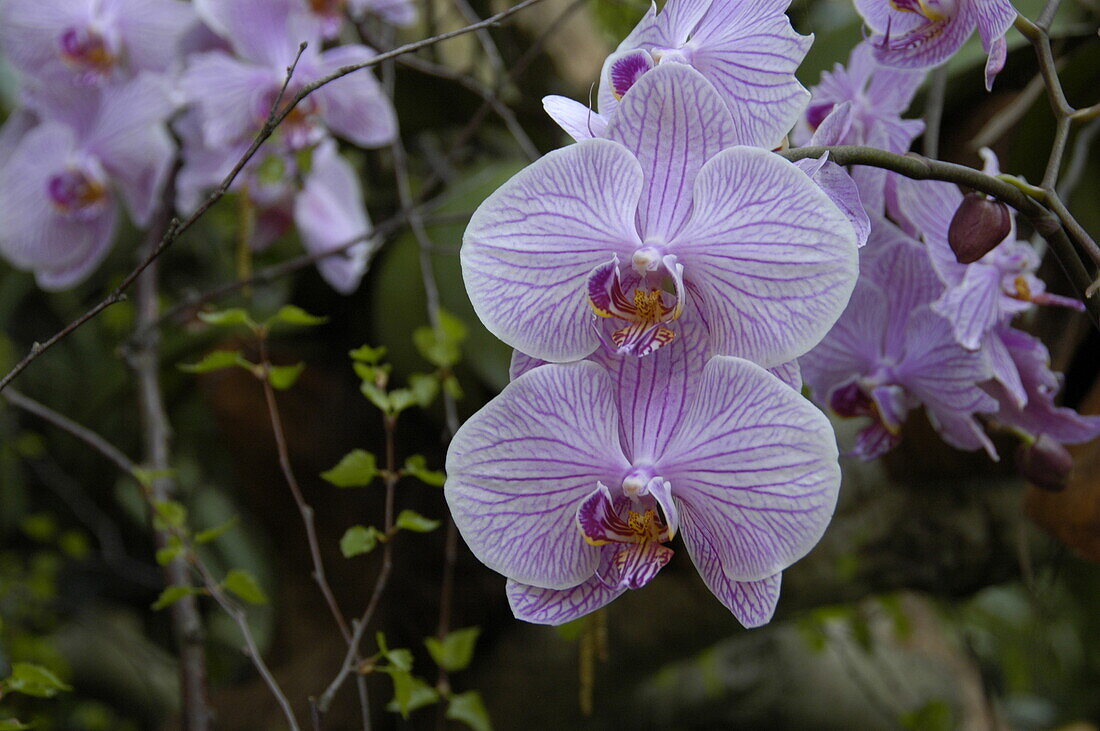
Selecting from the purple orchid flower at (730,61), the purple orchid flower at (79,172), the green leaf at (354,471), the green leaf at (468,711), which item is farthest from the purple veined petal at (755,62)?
the purple orchid flower at (79,172)

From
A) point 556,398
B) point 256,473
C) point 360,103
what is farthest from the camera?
point 256,473

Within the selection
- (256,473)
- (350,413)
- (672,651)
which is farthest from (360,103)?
(672,651)

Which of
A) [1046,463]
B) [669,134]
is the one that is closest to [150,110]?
[669,134]

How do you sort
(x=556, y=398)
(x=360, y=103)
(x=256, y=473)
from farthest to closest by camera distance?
1. (x=256, y=473)
2. (x=360, y=103)
3. (x=556, y=398)

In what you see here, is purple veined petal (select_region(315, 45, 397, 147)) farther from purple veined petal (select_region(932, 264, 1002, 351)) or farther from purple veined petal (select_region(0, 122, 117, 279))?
purple veined petal (select_region(932, 264, 1002, 351))

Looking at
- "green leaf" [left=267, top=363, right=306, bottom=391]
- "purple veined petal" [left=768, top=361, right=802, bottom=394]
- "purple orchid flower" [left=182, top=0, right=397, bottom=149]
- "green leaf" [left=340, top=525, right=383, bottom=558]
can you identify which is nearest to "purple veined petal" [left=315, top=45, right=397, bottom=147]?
"purple orchid flower" [left=182, top=0, right=397, bottom=149]

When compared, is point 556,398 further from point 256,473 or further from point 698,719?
point 698,719
